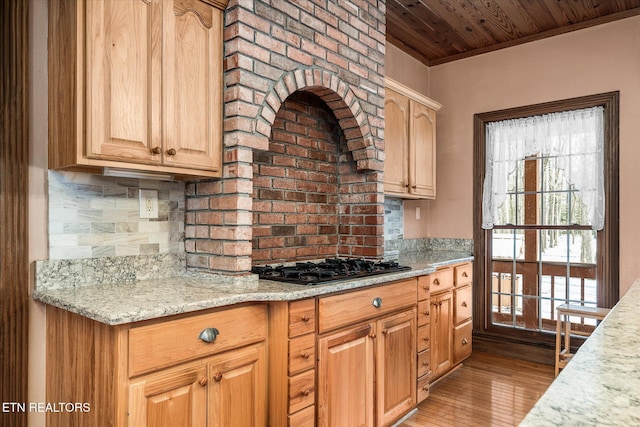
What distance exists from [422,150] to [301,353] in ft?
7.95

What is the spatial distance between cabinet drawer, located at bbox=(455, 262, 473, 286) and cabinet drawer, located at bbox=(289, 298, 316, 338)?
1878mm

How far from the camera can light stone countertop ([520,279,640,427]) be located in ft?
1.93

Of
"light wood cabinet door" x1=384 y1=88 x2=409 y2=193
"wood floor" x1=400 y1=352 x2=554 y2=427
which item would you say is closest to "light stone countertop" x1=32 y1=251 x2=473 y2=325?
"wood floor" x1=400 y1=352 x2=554 y2=427

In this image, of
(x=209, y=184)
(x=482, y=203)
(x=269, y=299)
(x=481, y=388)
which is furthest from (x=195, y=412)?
(x=482, y=203)

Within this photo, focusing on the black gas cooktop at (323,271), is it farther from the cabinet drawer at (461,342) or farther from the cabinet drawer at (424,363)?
the cabinet drawer at (461,342)

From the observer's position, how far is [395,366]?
2.51 m

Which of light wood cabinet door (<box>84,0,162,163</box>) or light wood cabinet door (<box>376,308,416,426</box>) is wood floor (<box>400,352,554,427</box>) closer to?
light wood cabinet door (<box>376,308,416,426</box>)

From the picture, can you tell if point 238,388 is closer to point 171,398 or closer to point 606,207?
point 171,398

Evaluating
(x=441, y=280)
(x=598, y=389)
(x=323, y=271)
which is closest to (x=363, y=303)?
(x=323, y=271)

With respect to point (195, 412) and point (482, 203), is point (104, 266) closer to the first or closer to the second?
point (195, 412)

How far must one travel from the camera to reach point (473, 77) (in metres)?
4.20

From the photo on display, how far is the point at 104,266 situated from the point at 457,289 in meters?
2.65

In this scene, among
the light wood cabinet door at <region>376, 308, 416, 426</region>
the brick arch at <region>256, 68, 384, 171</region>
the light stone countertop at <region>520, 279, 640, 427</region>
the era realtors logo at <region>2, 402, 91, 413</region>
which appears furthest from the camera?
the light wood cabinet door at <region>376, 308, 416, 426</region>

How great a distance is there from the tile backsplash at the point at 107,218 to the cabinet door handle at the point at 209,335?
67 centimetres
